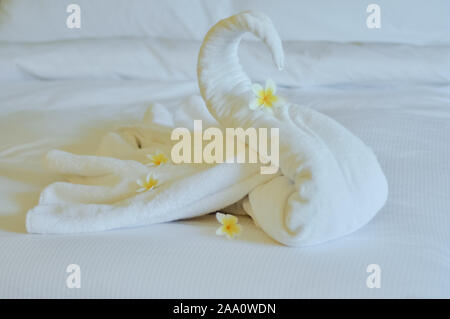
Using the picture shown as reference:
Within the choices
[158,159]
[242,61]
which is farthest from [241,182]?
[242,61]

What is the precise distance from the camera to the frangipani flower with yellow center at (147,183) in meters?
1.00

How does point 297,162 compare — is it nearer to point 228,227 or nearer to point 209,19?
point 228,227

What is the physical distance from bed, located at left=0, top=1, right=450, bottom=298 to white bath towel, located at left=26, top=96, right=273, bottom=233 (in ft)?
0.07

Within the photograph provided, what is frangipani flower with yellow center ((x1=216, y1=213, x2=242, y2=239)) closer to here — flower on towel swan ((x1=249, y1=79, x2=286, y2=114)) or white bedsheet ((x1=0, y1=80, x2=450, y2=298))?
white bedsheet ((x1=0, y1=80, x2=450, y2=298))

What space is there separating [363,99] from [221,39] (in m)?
0.54

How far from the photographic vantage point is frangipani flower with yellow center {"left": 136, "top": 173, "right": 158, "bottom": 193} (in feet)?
3.30

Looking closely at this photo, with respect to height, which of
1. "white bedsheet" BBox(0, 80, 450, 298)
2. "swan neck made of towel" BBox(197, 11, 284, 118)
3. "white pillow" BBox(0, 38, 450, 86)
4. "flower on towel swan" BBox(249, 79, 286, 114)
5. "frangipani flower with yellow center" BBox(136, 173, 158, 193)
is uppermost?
"white pillow" BBox(0, 38, 450, 86)

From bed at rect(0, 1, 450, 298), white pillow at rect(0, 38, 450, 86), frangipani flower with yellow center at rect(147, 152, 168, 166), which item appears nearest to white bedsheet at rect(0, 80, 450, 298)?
bed at rect(0, 1, 450, 298)

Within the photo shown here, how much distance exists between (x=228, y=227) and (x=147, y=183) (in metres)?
0.15

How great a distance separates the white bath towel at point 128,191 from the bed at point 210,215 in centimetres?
2

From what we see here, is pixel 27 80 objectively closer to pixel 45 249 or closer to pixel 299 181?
pixel 45 249

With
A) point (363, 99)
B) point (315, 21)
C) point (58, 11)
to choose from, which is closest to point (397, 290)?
point (363, 99)

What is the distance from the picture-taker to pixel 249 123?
100cm

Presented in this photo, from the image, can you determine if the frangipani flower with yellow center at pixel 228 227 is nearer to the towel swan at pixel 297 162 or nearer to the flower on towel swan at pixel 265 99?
the towel swan at pixel 297 162
